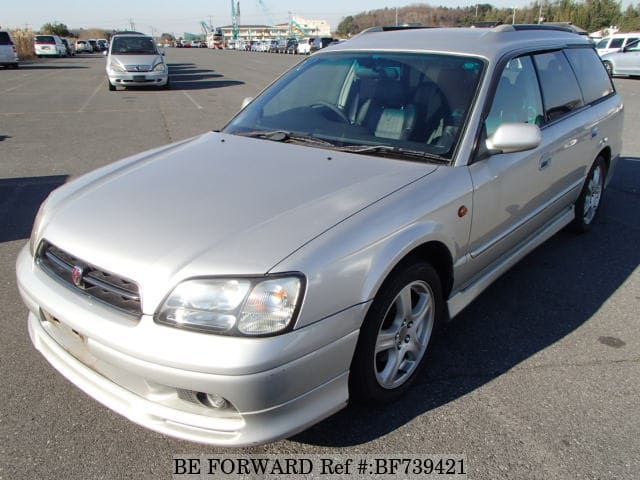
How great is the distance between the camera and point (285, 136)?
10.7ft

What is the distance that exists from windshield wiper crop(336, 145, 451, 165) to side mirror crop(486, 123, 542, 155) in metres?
0.31

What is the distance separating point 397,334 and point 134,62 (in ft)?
53.1

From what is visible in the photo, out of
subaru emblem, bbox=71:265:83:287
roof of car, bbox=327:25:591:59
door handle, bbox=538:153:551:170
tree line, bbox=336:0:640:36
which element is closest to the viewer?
subaru emblem, bbox=71:265:83:287

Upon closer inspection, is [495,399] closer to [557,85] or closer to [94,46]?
[557,85]

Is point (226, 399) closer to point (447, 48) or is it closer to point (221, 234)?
point (221, 234)

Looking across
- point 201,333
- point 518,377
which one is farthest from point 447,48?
point 201,333

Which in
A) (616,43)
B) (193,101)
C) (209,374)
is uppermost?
(616,43)

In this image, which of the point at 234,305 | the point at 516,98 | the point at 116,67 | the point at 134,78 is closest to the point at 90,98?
the point at 116,67

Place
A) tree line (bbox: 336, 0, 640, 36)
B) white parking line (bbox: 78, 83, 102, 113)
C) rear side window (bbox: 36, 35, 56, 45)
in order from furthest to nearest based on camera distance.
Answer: tree line (bbox: 336, 0, 640, 36), rear side window (bbox: 36, 35, 56, 45), white parking line (bbox: 78, 83, 102, 113)

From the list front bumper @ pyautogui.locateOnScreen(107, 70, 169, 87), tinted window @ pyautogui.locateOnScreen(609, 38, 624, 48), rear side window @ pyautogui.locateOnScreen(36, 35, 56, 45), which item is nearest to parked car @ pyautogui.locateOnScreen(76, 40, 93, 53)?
rear side window @ pyautogui.locateOnScreen(36, 35, 56, 45)

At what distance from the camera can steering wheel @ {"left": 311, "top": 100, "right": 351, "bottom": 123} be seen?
3303mm

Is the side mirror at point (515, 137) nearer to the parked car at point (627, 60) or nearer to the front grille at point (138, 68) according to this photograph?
the front grille at point (138, 68)

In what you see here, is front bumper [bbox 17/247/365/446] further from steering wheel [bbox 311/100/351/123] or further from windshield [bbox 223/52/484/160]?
steering wheel [bbox 311/100/351/123]

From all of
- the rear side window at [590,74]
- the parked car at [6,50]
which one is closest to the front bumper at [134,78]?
the parked car at [6,50]
